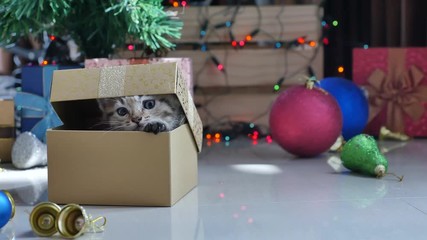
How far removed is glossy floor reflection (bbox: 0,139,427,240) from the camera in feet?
3.27

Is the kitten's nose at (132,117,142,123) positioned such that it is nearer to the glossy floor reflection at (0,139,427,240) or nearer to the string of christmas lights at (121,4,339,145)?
the glossy floor reflection at (0,139,427,240)

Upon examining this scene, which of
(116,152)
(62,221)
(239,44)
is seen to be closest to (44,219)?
(62,221)

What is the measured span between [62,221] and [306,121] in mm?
867

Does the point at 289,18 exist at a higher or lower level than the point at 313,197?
higher

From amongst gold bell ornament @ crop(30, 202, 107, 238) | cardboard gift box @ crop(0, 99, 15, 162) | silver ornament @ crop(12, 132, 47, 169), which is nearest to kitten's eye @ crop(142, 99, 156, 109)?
gold bell ornament @ crop(30, 202, 107, 238)

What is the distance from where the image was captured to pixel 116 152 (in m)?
1.17

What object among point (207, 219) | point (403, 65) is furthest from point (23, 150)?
point (403, 65)

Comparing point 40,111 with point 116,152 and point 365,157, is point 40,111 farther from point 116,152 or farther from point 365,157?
point 365,157

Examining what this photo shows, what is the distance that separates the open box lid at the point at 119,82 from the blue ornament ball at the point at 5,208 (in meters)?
0.25

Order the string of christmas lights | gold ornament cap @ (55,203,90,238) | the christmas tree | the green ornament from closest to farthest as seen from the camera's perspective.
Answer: gold ornament cap @ (55,203,90,238), the green ornament, the christmas tree, the string of christmas lights

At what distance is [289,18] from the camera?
2.24m

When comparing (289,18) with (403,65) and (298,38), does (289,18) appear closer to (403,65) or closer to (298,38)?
(298,38)

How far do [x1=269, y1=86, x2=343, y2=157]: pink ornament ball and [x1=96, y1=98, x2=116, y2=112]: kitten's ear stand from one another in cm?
59

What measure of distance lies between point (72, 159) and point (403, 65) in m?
1.31
